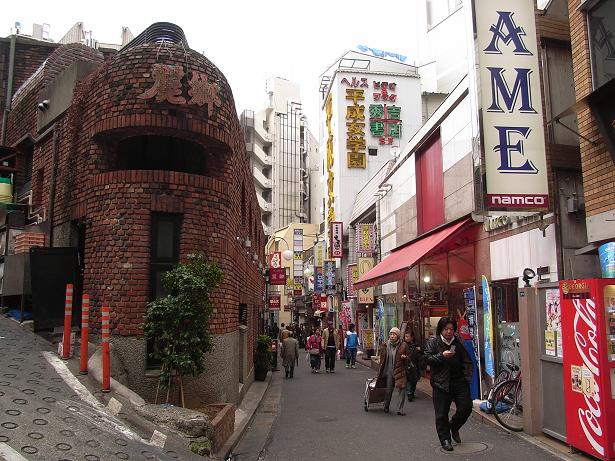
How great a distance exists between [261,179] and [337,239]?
3127 cm

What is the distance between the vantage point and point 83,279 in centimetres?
912

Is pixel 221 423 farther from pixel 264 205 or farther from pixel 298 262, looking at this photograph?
pixel 264 205

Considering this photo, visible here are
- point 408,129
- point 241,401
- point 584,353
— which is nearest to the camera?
point 584,353

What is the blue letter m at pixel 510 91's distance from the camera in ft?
29.2

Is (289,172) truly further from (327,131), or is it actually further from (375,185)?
(375,185)

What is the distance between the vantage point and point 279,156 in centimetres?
6500

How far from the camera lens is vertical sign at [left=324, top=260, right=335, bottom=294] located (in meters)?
37.1

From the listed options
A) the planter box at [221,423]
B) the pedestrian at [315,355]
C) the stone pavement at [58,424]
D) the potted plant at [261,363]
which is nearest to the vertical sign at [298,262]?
the pedestrian at [315,355]

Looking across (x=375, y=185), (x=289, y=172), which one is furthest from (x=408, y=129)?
(x=289, y=172)

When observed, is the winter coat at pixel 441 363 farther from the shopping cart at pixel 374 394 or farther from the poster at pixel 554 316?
the shopping cart at pixel 374 394

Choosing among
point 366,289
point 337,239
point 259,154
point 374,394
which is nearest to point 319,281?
point 337,239

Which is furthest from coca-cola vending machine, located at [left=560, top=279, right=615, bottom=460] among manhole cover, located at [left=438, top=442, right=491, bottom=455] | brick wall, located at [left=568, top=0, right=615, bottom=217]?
brick wall, located at [left=568, top=0, right=615, bottom=217]

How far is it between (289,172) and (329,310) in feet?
95.6

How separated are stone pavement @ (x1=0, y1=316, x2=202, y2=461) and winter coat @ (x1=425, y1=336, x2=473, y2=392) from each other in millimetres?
3349
